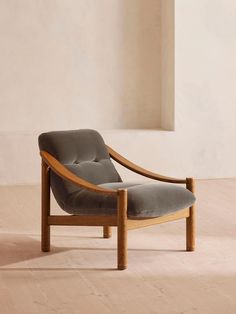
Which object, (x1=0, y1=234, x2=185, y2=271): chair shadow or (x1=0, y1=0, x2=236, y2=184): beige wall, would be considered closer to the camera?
(x1=0, y1=234, x2=185, y2=271): chair shadow

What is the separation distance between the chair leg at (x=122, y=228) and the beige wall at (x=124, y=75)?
3.69 meters

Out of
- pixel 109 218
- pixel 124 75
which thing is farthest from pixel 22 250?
pixel 124 75

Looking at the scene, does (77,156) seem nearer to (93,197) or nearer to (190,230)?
(93,197)

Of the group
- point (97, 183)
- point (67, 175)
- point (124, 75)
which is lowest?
point (97, 183)

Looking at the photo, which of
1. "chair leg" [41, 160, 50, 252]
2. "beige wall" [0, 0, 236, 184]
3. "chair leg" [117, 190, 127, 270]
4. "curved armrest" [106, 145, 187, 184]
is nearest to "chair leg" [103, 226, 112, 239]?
"curved armrest" [106, 145, 187, 184]

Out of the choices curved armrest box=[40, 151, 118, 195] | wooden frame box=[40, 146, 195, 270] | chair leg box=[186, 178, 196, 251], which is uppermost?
curved armrest box=[40, 151, 118, 195]

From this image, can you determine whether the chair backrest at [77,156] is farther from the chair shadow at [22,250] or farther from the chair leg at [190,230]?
the chair leg at [190,230]

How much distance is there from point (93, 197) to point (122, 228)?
0.95 feet

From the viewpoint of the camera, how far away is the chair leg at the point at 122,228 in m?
4.71

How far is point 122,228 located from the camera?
475 centimetres

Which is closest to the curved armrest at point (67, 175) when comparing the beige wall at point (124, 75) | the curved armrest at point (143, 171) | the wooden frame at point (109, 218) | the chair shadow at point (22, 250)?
the wooden frame at point (109, 218)

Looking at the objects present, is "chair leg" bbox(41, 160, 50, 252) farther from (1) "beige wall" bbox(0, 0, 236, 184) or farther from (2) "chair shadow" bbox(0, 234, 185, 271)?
(1) "beige wall" bbox(0, 0, 236, 184)

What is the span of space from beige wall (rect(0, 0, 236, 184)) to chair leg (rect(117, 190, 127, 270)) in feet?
12.1

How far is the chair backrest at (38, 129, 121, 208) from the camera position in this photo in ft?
17.0
